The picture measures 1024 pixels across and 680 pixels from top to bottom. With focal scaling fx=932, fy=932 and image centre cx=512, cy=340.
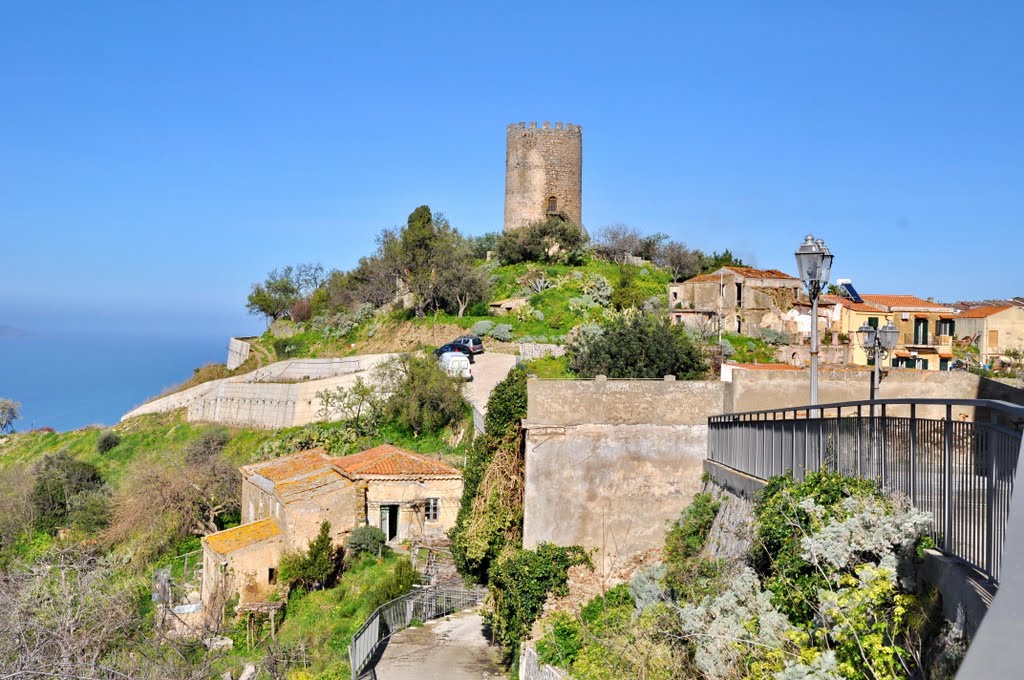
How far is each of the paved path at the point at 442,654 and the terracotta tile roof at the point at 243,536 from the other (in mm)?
6423

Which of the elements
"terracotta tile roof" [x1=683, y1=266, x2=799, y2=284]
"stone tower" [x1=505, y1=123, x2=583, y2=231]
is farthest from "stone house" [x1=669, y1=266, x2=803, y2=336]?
"stone tower" [x1=505, y1=123, x2=583, y2=231]

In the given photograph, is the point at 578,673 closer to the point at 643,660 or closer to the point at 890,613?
the point at 643,660

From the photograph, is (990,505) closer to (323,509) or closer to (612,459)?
(612,459)

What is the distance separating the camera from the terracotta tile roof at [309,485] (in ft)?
80.3

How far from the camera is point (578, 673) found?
1193cm

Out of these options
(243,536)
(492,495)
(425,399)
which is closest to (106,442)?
(425,399)

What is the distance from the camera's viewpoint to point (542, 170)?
62.4 meters

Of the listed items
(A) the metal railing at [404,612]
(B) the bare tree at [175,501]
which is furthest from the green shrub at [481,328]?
(A) the metal railing at [404,612]

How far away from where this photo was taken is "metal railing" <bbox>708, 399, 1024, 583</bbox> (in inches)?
219

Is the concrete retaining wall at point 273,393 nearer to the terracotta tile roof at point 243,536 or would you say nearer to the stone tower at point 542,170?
the terracotta tile roof at point 243,536

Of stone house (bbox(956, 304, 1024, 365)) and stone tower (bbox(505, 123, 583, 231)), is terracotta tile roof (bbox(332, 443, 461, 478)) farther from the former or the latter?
stone tower (bbox(505, 123, 583, 231))

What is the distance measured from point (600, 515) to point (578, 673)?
2872 millimetres

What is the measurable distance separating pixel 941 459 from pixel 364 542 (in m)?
20.0

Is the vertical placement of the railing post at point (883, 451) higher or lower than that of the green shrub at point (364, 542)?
higher
